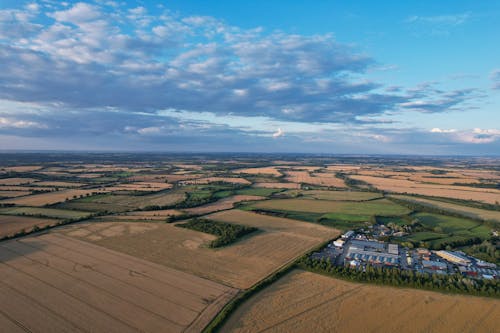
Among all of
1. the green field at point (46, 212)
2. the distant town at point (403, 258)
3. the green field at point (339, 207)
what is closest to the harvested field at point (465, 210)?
the green field at point (339, 207)

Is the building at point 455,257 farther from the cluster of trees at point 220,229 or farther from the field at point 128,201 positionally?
the field at point 128,201

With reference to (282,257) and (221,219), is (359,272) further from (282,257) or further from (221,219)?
(221,219)

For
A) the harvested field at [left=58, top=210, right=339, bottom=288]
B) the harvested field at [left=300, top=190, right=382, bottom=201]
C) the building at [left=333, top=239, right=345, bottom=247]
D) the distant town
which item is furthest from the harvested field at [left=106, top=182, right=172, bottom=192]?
the distant town

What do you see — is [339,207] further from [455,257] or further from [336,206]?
[455,257]

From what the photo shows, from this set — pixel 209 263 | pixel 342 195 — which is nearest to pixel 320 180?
pixel 342 195

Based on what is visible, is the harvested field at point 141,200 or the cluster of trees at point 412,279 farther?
the harvested field at point 141,200

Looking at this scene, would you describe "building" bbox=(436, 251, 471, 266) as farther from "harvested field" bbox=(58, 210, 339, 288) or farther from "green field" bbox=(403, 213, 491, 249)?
"harvested field" bbox=(58, 210, 339, 288)
